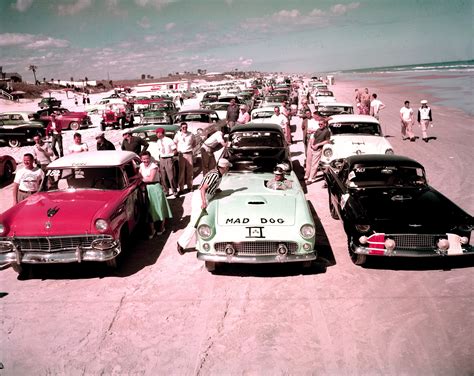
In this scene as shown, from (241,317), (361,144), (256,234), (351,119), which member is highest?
(351,119)

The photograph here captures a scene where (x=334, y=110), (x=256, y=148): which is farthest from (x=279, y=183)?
(x=334, y=110)

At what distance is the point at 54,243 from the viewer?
208 inches

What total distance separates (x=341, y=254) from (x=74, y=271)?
424cm

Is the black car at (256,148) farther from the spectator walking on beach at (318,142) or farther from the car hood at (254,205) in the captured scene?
the car hood at (254,205)

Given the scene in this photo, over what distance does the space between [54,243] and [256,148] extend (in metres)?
5.31

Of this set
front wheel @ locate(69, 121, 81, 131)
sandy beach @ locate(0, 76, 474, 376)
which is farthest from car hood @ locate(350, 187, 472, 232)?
front wheel @ locate(69, 121, 81, 131)

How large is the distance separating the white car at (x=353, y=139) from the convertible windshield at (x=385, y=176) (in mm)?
3044

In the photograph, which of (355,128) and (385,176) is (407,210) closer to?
(385,176)

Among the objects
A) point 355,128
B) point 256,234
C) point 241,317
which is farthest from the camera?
point 355,128

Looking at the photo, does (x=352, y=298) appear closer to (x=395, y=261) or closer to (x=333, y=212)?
(x=395, y=261)

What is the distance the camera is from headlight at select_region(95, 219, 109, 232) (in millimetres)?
5270

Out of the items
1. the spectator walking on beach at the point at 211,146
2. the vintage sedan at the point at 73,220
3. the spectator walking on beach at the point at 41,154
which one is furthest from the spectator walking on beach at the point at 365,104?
the vintage sedan at the point at 73,220

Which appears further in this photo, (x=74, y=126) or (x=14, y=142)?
(x=74, y=126)

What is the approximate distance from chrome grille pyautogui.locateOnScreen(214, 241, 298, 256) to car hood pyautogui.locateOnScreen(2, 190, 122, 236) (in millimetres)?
1982
